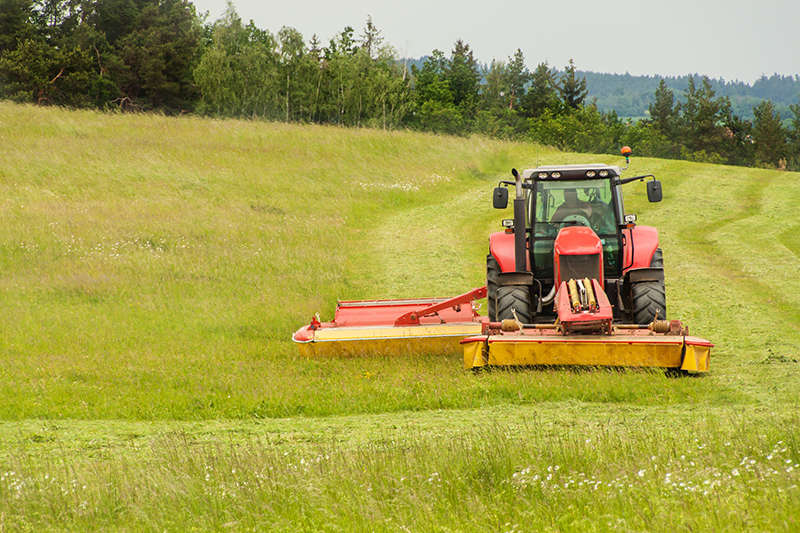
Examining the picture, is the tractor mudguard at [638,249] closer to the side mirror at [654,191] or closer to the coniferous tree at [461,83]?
the side mirror at [654,191]

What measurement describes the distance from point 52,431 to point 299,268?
26.9ft

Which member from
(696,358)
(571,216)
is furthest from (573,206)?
(696,358)

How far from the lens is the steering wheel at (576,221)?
9.02 meters

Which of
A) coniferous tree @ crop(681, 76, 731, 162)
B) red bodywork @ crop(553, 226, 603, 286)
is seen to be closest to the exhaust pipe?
red bodywork @ crop(553, 226, 603, 286)

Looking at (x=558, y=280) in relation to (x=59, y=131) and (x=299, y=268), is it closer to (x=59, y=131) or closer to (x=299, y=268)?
(x=299, y=268)

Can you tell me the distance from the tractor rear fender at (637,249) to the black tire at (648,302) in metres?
0.42

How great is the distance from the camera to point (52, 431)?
6.36 metres

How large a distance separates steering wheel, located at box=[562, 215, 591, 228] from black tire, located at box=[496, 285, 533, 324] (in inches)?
43.8

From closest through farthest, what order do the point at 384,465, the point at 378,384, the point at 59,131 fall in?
the point at 384,465, the point at 378,384, the point at 59,131

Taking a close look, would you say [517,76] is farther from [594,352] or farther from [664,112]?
[594,352]

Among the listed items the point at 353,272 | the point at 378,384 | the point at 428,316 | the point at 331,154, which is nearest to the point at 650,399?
the point at 378,384

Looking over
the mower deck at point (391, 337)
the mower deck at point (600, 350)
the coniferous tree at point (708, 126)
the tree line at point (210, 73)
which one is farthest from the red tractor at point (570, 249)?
the coniferous tree at point (708, 126)

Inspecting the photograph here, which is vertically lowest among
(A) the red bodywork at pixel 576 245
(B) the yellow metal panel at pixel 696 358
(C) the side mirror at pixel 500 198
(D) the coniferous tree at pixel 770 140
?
(B) the yellow metal panel at pixel 696 358

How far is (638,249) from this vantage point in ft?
29.5
